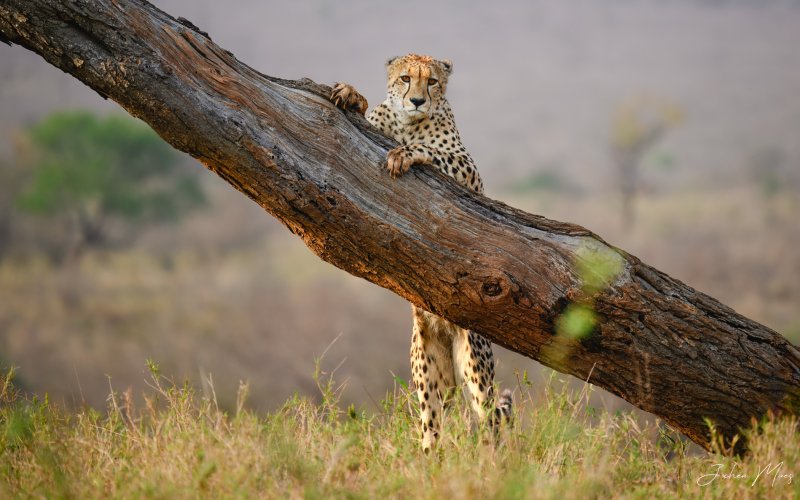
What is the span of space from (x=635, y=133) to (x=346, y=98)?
804 inches

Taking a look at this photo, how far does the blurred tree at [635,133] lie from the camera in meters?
22.5

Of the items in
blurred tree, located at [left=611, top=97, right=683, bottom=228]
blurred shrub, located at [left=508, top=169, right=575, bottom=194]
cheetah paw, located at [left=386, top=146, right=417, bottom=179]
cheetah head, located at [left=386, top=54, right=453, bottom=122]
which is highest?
blurred tree, located at [left=611, top=97, right=683, bottom=228]

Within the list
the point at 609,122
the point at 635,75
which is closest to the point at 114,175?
the point at 609,122

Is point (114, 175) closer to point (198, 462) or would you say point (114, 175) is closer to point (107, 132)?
point (107, 132)

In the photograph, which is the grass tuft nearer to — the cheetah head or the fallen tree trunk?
the fallen tree trunk

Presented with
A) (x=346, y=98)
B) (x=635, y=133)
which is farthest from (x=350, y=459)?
(x=635, y=133)

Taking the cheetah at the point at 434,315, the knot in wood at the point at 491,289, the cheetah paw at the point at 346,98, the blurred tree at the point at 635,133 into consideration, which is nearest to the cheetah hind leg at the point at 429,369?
the cheetah at the point at 434,315

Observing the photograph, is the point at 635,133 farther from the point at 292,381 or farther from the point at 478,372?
the point at 478,372

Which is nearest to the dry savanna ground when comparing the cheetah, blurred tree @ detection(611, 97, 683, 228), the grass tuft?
the grass tuft

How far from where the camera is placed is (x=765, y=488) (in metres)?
2.79

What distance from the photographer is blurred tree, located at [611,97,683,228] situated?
22.5 metres

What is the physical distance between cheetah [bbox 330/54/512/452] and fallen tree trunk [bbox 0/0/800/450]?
55 centimetres

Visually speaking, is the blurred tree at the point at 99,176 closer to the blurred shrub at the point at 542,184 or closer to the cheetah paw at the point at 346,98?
the blurred shrub at the point at 542,184

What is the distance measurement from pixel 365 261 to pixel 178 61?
2.93ft
